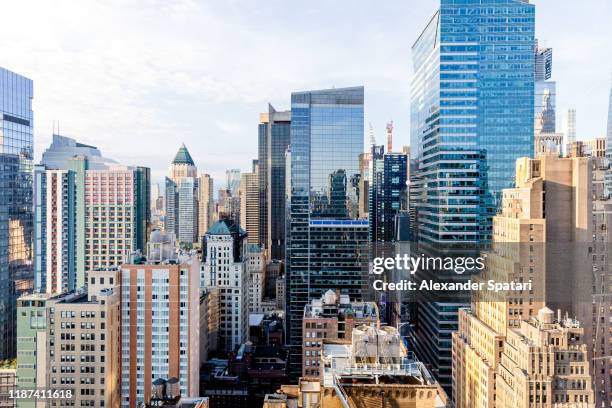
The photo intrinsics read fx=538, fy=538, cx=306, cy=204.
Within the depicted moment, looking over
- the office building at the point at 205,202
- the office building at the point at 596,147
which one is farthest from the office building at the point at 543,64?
the office building at the point at 205,202

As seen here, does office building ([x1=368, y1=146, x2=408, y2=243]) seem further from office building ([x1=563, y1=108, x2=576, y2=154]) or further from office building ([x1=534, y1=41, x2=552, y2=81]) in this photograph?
→ office building ([x1=563, y1=108, x2=576, y2=154])

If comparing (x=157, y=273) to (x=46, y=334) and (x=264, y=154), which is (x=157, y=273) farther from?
(x=264, y=154)

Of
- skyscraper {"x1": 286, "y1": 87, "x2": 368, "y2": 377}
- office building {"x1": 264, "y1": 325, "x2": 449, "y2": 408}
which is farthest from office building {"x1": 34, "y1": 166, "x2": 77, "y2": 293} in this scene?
office building {"x1": 264, "y1": 325, "x2": 449, "y2": 408}

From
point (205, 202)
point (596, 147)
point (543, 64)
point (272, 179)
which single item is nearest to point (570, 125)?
point (596, 147)

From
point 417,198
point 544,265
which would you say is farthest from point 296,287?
point 544,265

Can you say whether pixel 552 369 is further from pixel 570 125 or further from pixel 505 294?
pixel 570 125

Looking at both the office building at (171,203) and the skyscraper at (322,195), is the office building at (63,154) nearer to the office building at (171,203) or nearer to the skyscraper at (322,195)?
the skyscraper at (322,195)
